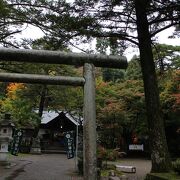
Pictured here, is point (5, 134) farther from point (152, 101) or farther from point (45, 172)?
point (152, 101)

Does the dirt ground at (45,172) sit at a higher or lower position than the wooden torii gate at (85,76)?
lower

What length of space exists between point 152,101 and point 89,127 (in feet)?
27.8

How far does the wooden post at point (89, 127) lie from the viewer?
174 inches

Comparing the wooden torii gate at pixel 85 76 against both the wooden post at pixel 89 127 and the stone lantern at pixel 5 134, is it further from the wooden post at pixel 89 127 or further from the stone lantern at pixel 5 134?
the stone lantern at pixel 5 134

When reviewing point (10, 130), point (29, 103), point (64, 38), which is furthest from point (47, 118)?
point (64, 38)

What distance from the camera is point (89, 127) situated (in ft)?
15.1

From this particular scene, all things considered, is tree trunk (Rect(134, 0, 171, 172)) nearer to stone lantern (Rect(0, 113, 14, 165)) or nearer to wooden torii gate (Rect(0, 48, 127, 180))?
wooden torii gate (Rect(0, 48, 127, 180))

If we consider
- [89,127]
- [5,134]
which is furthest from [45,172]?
[89,127]

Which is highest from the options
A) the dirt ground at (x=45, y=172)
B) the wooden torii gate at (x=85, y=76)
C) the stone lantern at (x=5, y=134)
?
the stone lantern at (x=5, y=134)

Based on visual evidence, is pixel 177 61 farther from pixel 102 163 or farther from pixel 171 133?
pixel 102 163

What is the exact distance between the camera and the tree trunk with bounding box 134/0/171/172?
12.1 m

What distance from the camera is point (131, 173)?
17219mm

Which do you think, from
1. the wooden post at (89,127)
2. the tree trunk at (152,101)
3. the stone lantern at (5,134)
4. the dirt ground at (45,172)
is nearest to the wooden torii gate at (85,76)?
the wooden post at (89,127)

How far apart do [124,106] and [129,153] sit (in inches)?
248
